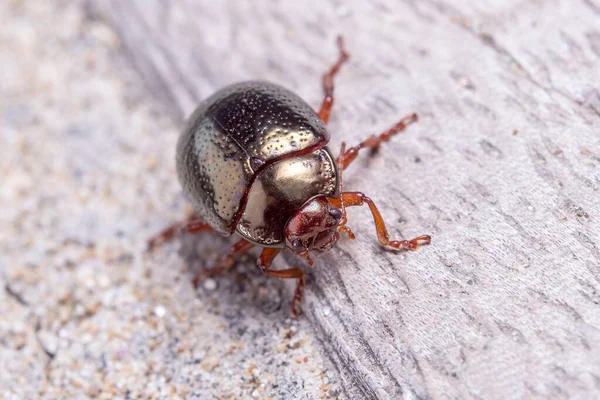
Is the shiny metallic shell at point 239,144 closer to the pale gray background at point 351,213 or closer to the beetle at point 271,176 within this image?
the beetle at point 271,176

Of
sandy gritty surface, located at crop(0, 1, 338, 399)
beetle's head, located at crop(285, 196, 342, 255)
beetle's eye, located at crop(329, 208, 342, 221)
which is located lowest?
sandy gritty surface, located at crop(0, 1, 338, 399)

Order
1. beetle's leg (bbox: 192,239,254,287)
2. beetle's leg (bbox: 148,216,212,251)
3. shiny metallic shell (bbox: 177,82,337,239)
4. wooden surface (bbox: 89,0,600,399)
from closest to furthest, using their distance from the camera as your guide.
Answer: wooden surface (bbox: 89,0,600,399) → shiny metallic shell (bbox: 177,82,337,239) → beetle's leg (bbox: 192,239,254,287) → beetle's leg (bbox: 148,216,212,251)

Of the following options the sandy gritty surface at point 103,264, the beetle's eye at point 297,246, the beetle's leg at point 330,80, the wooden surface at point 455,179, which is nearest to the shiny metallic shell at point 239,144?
the beetle's eye at point 297,246

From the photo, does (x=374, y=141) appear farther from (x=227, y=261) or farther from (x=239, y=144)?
(x=227, y=261)

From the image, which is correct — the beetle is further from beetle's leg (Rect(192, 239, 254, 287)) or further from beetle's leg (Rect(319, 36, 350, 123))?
beetle's leg (Rect(319, 36, 350, 123))

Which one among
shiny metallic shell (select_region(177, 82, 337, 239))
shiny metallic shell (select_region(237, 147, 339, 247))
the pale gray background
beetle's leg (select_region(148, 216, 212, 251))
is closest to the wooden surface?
the pale gray background

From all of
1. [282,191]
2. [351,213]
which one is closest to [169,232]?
[282,191]

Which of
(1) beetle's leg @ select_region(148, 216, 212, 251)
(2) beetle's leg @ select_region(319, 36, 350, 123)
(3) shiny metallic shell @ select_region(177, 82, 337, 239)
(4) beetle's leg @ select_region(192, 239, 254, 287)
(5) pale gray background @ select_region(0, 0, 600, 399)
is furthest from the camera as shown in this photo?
(1) beetle's leg @ select_region(148, 216, 212, 251)
